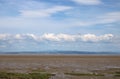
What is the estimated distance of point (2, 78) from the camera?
94.1ft

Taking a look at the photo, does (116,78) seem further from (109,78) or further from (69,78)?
(69,78)

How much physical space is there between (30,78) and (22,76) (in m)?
1.21

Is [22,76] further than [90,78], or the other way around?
[90,78]

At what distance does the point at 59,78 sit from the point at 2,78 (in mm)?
8584

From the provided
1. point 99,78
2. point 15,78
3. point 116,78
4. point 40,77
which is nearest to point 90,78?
point 99,78

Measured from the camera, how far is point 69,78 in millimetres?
35219

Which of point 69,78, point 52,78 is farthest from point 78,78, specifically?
point 52,78

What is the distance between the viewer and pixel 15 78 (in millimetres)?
29094

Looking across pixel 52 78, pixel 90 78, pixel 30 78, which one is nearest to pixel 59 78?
pixel 52 78

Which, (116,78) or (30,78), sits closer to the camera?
(30,78)

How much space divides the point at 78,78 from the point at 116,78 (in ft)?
16.5

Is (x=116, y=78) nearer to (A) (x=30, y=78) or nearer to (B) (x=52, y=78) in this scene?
(B) (x=52, y=78)

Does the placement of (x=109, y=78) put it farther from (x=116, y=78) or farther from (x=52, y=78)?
(x=52, y=78)

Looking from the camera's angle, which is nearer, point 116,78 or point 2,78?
point 2,78
